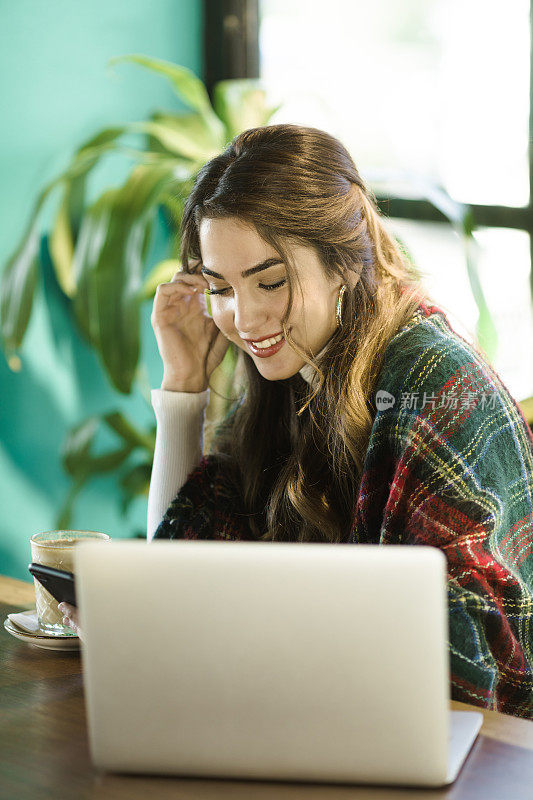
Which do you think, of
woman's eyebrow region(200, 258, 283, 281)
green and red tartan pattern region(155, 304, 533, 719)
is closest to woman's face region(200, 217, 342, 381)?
woman's eyebrow region(200, 258, 283, 281)

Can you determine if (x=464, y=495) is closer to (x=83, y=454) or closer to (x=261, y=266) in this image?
(x=261, y=266)

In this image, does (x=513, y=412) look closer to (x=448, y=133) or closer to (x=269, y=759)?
(x=269, y=759)

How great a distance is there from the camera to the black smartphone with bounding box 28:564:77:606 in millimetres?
866

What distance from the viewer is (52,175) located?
242 cm

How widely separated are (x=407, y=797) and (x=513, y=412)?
0.70 meters

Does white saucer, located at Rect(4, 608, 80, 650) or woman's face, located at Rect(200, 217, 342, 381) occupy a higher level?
woman's face, located at Rect(200, 217, 342, 381)

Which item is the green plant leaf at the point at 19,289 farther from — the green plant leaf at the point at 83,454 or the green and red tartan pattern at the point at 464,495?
the green and red tartan pattern at the point at 464,495

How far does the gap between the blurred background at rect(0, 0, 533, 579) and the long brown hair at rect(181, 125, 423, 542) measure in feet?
2.46

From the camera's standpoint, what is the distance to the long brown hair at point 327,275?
132 cm

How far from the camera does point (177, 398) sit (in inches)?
64.4

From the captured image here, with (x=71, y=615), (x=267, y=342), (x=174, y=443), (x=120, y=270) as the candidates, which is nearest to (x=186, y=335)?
(x=174, y=443)

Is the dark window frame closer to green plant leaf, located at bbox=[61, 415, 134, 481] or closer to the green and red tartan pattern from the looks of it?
green plant leaf, located at bbox=[61, 415, 134, 481]

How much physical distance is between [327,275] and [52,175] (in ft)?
4.29

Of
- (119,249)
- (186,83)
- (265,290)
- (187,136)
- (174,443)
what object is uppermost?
(186,83)
